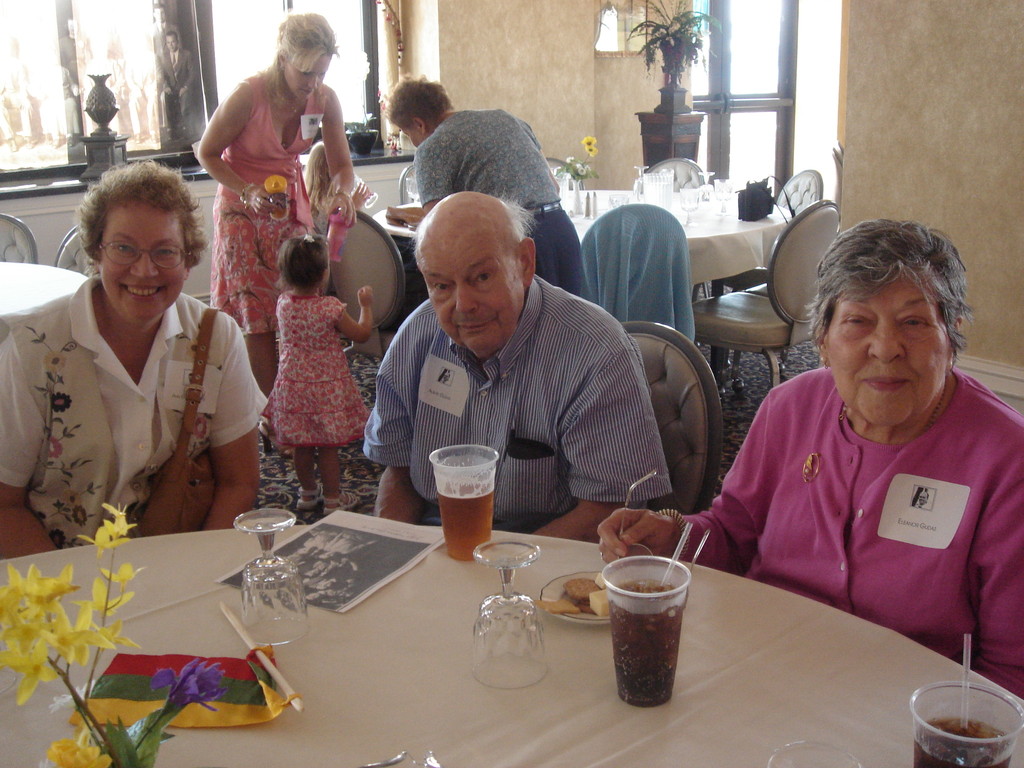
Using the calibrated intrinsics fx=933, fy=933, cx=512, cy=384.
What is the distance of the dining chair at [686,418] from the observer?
79.1 inches

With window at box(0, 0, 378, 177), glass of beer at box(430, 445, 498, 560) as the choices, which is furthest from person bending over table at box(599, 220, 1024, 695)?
window at box(0, 0, 378, 177)

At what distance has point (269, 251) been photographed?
4309 mm

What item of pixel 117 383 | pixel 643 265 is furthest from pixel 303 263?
pixel 117 383

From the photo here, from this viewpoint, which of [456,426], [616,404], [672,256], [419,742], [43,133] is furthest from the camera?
[43,133]

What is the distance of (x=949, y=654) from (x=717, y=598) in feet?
1.33

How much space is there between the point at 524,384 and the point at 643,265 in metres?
2.16

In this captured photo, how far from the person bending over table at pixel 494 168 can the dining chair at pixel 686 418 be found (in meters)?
1.56

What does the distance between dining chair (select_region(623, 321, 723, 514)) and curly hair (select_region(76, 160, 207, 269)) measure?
3.64 feet

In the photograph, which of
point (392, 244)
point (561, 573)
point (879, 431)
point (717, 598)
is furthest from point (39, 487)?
point (392, 244)

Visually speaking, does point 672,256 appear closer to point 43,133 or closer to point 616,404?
point 616,404

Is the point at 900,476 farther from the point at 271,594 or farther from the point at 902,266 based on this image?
the point at 271,594

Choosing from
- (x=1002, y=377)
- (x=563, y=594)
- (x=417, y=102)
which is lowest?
(x=1002, y=377)

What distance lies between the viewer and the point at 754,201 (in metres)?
4.98

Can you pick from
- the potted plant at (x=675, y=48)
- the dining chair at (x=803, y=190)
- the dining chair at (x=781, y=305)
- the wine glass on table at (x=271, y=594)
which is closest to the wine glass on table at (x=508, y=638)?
the wine glass on table at (x=271, y=594)
